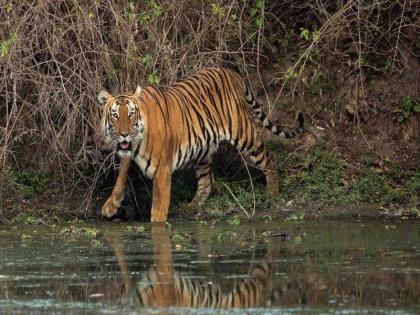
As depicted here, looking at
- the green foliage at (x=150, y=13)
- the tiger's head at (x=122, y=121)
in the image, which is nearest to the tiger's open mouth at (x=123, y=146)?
the tiger's head at (x=122, y=121)

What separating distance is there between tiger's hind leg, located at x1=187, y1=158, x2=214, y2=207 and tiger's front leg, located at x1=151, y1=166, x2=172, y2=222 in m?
0.78

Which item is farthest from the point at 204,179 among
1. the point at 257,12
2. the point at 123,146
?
the point at 257,12

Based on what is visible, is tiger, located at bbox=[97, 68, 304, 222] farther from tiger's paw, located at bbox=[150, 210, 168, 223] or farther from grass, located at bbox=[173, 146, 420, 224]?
grass, located at bbox=[173, 146, 420, 224]

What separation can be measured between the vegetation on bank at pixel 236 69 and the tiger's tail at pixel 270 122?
0.29m

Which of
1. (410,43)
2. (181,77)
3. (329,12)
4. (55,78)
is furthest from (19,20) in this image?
(410,43)

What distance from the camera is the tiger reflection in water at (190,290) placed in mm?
7047

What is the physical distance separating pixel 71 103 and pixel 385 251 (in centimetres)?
397

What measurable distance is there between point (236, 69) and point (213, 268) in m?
5.18

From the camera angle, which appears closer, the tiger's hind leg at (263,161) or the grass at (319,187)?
the grass at (319,187)

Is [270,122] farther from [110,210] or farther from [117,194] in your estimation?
[110,210]

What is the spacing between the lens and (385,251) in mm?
8938

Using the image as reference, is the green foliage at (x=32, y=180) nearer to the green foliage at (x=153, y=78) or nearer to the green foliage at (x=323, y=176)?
the green foliage at (x=153, y=78)

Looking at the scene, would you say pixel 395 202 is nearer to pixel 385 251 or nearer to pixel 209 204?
pixel 209 204

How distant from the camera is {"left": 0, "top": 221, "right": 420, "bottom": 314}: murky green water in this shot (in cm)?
701
